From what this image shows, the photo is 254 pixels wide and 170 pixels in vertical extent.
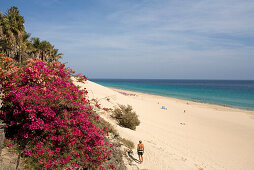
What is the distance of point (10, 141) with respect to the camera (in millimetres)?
5488

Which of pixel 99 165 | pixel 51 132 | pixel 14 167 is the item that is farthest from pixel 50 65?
pixel 99 165

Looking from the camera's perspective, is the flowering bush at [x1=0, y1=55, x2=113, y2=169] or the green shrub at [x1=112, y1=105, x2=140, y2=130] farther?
→ the green shrub at [x1=112, y1=105, x2=140, y2=130]

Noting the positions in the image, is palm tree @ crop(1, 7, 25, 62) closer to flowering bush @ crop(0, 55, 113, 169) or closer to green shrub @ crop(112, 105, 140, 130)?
green shrub @ crop(112, 105, 140, 130)

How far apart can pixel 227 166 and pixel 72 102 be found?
12.0 metres

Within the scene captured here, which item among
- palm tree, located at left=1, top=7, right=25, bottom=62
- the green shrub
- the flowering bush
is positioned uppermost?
palm tree, located at left=1, top=7, right=25, bottom=62

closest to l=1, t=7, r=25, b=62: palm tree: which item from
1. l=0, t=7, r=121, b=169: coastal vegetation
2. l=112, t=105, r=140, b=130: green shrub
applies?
l=112, t=105, r=140, b=130: green shrub

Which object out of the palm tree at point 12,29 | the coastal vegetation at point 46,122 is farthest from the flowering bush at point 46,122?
the palm tree at point 12,29

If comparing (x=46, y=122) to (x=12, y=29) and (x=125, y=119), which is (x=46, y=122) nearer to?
(x=125, y=119)

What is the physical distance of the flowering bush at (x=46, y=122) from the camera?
5395 mm

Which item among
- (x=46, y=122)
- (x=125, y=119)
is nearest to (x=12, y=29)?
(x=125, y=119)

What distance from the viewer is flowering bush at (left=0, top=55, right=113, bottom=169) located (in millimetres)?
5395

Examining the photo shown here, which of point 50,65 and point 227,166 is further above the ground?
point 50,65

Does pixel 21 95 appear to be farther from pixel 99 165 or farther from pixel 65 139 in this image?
pixel 99 165

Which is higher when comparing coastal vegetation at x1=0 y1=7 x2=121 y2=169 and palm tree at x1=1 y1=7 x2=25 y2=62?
palm tree at x1=1 y1=7 x2=25 y2=62
